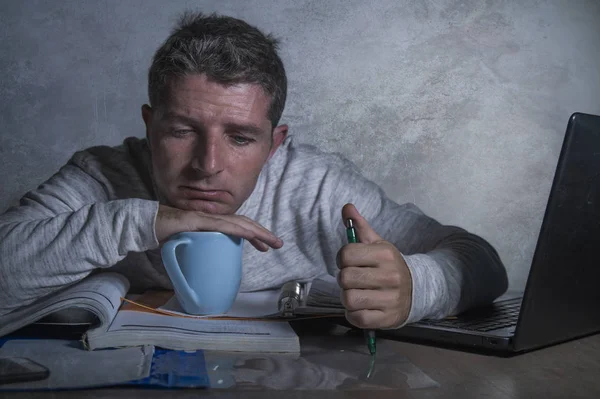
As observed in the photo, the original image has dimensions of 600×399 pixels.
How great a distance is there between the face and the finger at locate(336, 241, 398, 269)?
0.40 metres

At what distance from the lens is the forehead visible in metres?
1.26

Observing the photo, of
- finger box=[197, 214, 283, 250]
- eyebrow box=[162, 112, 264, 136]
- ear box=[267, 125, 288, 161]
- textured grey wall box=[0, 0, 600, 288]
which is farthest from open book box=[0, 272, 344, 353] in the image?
textured grey wall box=[0, 0, 600, 288]

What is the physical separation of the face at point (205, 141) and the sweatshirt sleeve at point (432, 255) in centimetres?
39

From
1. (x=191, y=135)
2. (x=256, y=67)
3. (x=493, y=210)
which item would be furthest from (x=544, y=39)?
(x=191, y=135)

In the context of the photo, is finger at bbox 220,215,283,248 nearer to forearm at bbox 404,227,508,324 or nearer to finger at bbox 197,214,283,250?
finger at bbox 197,214,283,250

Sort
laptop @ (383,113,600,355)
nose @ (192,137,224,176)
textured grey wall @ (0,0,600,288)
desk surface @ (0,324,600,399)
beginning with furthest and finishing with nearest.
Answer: textured grey wall @ (0,0,600,288) < nose @ (192,137,224,176) < laptop @ (383,113,600,355) < desk surface @ (0,324,600,399)

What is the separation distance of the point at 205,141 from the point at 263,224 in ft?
1.27

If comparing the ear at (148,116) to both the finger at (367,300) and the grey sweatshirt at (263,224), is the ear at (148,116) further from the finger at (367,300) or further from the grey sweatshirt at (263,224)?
the finger at (367,300)

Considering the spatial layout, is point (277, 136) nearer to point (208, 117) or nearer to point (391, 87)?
point (208, 117)

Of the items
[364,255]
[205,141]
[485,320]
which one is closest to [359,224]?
[364,255]

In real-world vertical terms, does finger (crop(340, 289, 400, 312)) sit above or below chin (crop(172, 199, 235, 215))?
below

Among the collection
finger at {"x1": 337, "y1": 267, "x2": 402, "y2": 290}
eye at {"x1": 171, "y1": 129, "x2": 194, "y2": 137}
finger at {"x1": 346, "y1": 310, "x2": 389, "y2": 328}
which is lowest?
finger at {"x1": 346, "y1": 310, "x2": 389, "y2": 328}

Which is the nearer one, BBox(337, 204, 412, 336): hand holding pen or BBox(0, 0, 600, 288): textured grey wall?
BBox(337, 204, 412, 336): hand holding pen

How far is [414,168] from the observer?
260 cm
